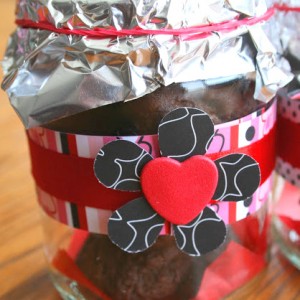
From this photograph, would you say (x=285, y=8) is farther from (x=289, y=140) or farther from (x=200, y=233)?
(x=200, y=233)

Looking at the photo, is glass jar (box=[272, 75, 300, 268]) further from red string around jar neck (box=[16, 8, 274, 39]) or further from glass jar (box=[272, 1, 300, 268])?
red string around jar neck (box=[16, 8, 274, 39])

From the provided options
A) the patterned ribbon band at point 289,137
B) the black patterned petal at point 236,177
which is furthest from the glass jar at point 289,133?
the black patterned petal at point 236,177

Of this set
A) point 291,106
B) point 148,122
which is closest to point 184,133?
point 148,122

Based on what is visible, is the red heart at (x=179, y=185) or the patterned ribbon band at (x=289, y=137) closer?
the red heart at (x=179, y=185)

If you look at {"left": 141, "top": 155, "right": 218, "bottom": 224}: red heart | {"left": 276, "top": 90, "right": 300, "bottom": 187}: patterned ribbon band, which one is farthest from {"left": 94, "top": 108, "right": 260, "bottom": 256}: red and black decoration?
{"left": 276, "top": 90, "right": 300, "bottom": 187}: patterned ribbon band

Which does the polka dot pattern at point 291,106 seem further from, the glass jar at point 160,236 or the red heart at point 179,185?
the red heart at point 179,185

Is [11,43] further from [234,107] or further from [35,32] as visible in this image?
[234,107]
